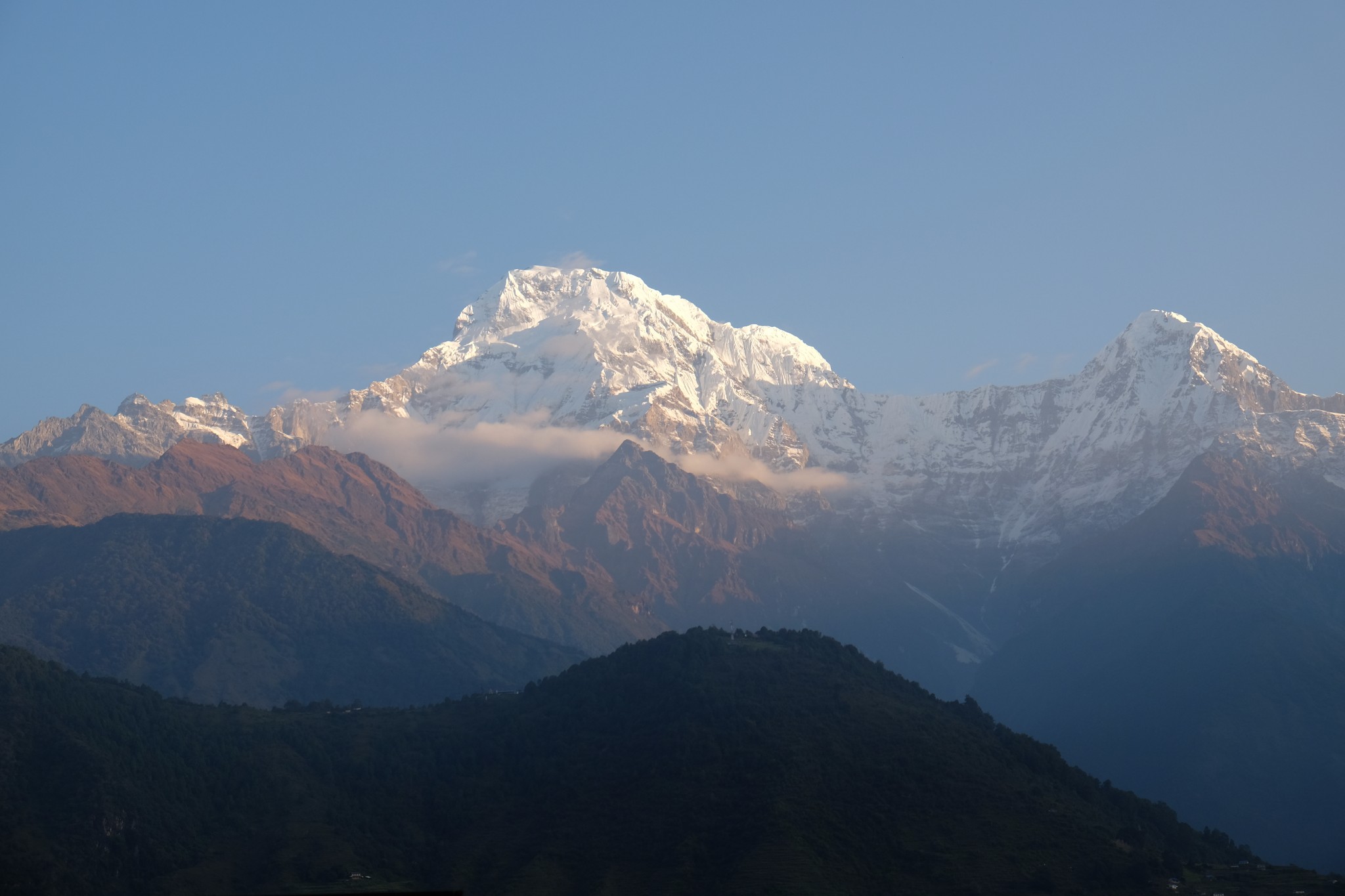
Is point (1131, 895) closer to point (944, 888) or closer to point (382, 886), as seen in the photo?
point (944, 888)

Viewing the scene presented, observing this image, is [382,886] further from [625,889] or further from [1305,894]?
[1305,894]

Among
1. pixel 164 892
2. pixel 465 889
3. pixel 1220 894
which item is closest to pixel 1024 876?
pixel 1220 894

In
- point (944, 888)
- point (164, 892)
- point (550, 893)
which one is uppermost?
point (944, 888)

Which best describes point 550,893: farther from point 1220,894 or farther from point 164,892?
point 1220,894

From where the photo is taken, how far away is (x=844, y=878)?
651 feet

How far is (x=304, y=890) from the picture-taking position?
7781 inches

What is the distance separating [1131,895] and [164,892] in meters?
113

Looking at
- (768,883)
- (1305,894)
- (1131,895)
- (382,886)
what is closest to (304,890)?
(382,886)

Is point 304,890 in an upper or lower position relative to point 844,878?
lower

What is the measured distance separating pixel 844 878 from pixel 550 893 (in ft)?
113

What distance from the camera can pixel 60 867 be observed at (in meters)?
196

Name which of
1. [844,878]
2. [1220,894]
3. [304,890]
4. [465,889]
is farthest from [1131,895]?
[304,890]

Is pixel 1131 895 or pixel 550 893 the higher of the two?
pixel 1131 895

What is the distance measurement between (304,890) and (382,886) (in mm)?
8922
